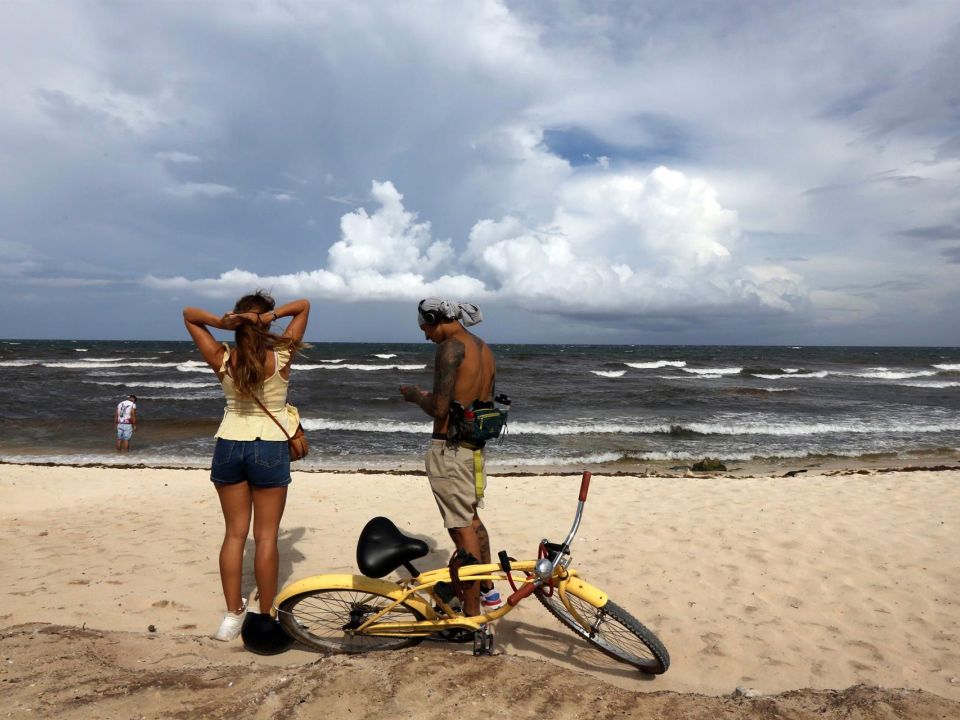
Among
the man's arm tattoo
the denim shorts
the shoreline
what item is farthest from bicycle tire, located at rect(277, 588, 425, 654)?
the shoreline

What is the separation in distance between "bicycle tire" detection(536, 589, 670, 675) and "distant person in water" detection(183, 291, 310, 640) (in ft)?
5.86

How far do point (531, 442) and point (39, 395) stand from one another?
24101 mm

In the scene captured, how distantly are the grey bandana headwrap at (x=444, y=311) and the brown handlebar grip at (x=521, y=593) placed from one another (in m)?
1.67

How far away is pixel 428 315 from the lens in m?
3.71

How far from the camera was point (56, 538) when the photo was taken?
653 centimetres

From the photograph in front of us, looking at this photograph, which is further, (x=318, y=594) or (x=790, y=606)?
(x=790, y=606)

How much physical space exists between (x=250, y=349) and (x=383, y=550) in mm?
Result: 1413

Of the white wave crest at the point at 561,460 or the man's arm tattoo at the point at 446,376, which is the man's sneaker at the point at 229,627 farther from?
the white wave crest at the point at 561,460

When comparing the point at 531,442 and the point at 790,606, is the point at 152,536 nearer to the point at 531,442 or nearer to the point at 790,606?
the point at 790,606

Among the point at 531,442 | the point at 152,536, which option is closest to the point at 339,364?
the point at 531,442

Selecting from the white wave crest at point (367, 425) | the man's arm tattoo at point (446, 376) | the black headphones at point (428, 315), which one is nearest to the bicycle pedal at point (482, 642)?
the man's arm tattoo at point (446, 376)

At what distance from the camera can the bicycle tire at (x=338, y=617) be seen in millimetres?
3549

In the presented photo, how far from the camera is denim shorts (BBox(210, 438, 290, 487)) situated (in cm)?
348

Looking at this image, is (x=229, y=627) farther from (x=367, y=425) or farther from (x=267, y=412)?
(x=367, y=425)
